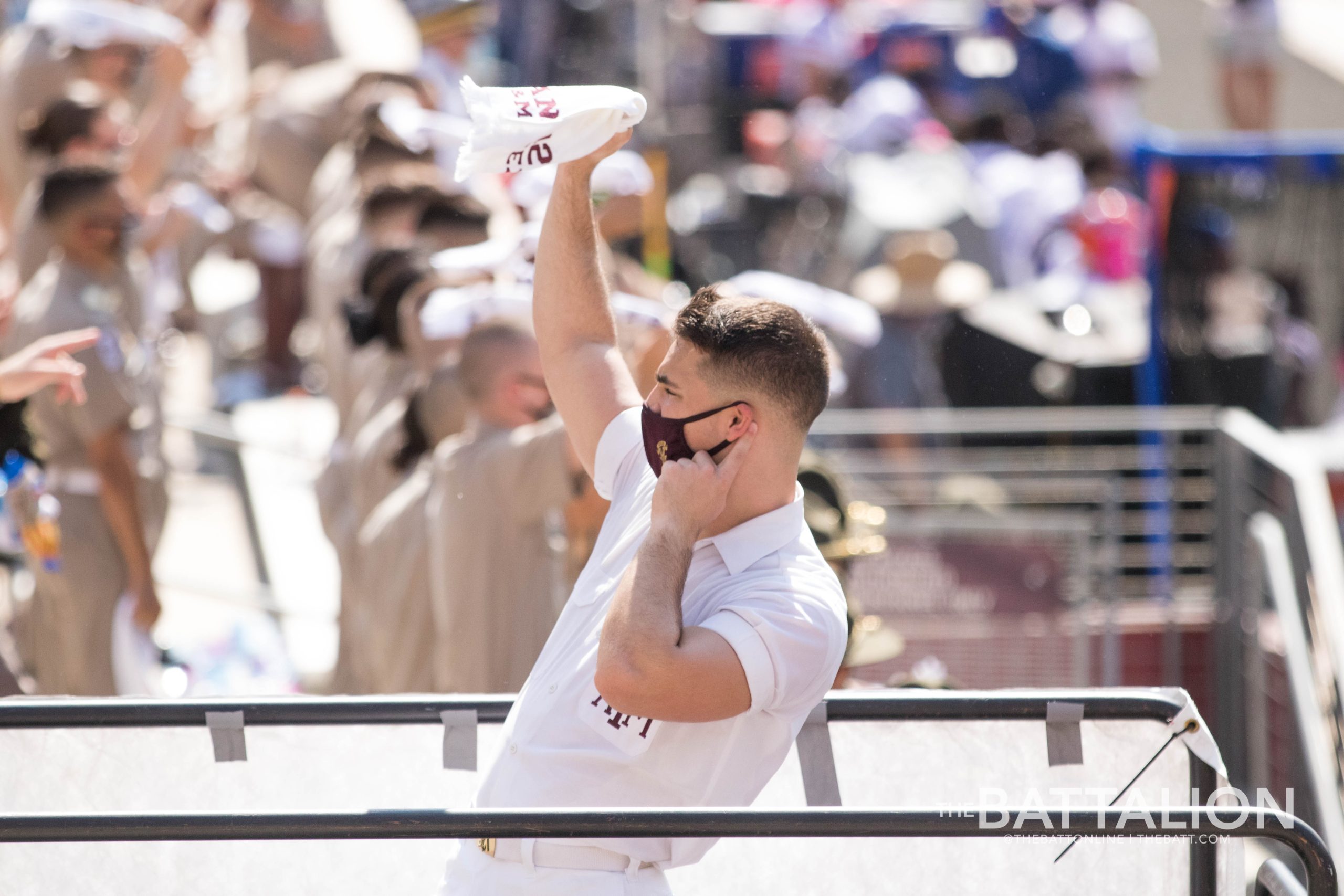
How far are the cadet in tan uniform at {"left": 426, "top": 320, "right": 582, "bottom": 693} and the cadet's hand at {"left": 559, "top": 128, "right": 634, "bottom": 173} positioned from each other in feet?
4.18

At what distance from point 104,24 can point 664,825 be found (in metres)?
4.79

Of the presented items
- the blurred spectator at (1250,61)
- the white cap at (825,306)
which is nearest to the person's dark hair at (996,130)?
the blurred spectator at (1250,61)

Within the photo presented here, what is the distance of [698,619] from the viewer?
2307mm

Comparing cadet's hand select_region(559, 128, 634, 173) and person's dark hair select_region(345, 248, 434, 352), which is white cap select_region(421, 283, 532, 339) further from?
cadet's hand select_region(559, 128, 634, 173)

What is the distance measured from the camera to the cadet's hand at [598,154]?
8.58ft

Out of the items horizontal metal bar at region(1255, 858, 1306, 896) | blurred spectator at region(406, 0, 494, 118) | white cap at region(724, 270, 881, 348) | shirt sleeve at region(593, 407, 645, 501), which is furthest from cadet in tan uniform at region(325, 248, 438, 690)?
horizontal metal bar at region(1255, 858, 1306, 896)

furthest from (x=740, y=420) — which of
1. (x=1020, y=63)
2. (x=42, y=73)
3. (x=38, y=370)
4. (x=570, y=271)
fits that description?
(x=1020, y=63)

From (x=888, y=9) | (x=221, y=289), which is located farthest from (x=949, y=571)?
(x=888, y=9)

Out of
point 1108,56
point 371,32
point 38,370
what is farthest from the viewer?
point 1108,56

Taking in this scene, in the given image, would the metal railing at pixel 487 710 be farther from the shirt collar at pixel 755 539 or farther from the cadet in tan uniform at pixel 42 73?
the cadet in tan uniform at pixel 42 73

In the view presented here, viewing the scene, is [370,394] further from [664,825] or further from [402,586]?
[664,825]

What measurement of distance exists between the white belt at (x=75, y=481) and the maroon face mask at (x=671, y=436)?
310cm

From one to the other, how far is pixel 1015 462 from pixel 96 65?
4369mm

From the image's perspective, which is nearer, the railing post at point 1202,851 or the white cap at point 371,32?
the railing post at point 1202,851
